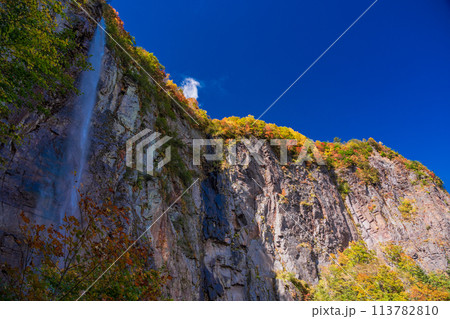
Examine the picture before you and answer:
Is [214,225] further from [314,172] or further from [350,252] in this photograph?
[314,172]

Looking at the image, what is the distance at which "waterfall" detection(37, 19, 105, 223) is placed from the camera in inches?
376

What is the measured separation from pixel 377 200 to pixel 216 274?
18780 mm

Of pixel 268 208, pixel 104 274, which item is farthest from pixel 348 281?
pixel 104 274

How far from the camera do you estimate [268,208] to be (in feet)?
75.7
